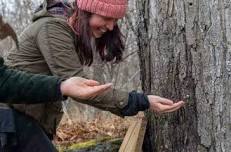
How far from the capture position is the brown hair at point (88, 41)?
9.93 ft

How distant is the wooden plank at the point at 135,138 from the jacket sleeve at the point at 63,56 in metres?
0.25

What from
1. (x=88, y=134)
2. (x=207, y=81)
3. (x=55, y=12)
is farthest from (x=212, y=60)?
(x=88, y=134)

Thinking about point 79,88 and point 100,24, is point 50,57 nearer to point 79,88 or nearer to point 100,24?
point 100,24

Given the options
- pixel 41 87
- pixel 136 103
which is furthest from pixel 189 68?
pixel 41 87

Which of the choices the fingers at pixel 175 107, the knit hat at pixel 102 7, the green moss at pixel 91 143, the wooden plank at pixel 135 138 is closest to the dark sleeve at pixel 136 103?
the fingers at pixel 175 107

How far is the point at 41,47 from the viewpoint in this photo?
9.63 feet

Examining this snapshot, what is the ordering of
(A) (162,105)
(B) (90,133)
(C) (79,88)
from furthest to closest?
(B) (90,133) < (A) (162,105) < (C) (79,88)

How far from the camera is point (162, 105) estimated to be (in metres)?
3.00

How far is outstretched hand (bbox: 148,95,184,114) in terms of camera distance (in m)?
2.99

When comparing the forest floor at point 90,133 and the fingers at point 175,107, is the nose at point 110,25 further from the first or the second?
the forest floor at point 90,133

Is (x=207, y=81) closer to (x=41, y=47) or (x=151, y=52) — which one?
(x=151, y=52)

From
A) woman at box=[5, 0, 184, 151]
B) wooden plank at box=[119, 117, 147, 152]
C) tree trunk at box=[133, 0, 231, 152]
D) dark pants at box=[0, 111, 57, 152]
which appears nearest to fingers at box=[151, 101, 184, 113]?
woman at box=[5, 0, 184, 151]

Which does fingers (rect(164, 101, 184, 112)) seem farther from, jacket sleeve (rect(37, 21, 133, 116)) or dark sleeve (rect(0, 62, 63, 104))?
dark sleeve (rect(0, 62, 63, 104))

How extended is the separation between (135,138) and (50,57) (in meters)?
0.76
